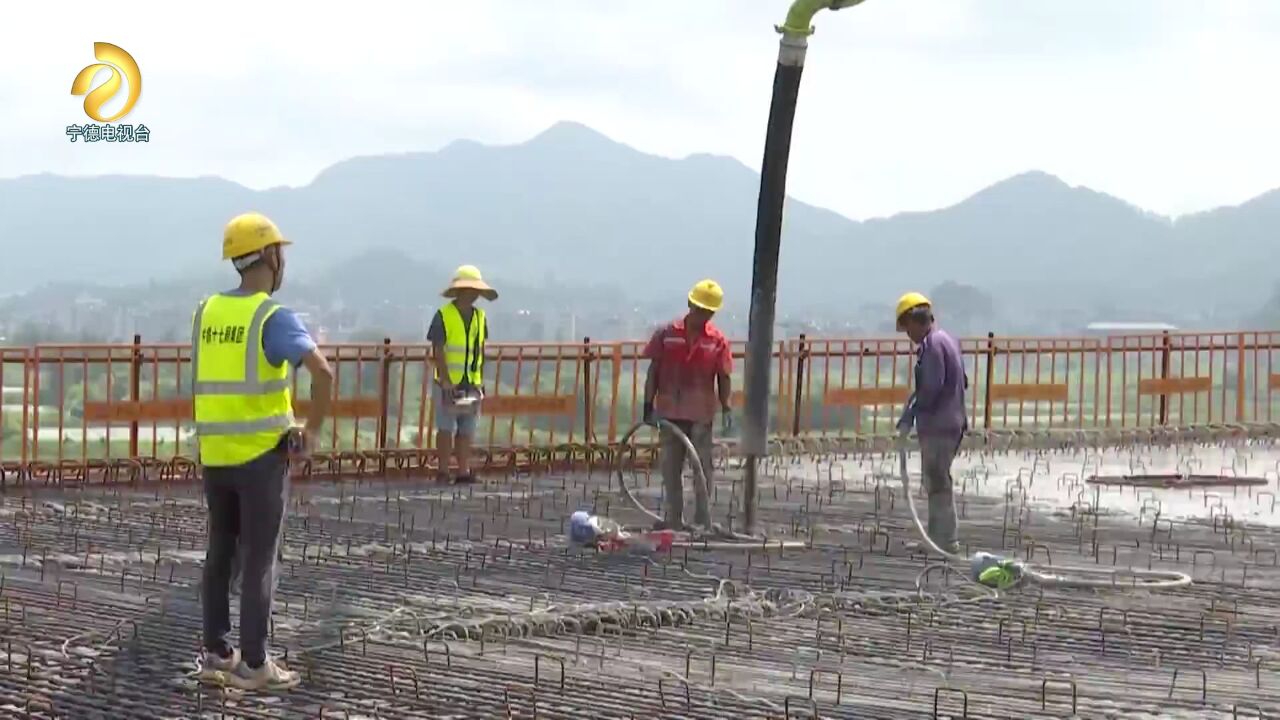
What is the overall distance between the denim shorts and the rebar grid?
739 millimetres

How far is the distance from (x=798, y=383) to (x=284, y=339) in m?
12.9

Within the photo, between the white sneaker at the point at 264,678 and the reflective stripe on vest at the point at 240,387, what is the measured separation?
2.57 feet

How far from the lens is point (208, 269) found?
18625cm

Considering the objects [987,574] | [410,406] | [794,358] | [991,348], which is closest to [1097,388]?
[991,348]

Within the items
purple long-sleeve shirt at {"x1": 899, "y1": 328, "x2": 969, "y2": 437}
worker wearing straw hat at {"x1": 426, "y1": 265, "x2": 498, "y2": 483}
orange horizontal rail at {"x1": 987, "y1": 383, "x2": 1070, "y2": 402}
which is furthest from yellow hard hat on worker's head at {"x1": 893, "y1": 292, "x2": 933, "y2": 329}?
orange horizontal rail at {"x1": 987, "y1": 383, "x2": 1070, "y2": 402}

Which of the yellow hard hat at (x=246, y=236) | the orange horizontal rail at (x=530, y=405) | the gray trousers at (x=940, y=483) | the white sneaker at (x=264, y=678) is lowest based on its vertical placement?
the white sneaker at (x=264, y=678)

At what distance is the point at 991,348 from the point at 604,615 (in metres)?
12.7

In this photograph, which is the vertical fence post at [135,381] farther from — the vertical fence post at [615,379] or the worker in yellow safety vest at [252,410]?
the worker in yellow safety vest at [252,410]

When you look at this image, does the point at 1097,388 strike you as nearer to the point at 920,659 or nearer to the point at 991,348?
the point at 991,348

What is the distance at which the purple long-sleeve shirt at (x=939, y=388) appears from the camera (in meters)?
11.0

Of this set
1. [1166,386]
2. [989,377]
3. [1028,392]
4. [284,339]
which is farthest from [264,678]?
[1166,386]

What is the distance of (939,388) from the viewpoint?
36.4ft

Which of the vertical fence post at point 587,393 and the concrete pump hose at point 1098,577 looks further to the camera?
the vertical fence post at point 587,393

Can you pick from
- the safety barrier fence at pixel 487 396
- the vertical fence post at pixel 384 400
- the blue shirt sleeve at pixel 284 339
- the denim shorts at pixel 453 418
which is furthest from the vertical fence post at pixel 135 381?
the blue shirt sleeve at pixel 284 339
